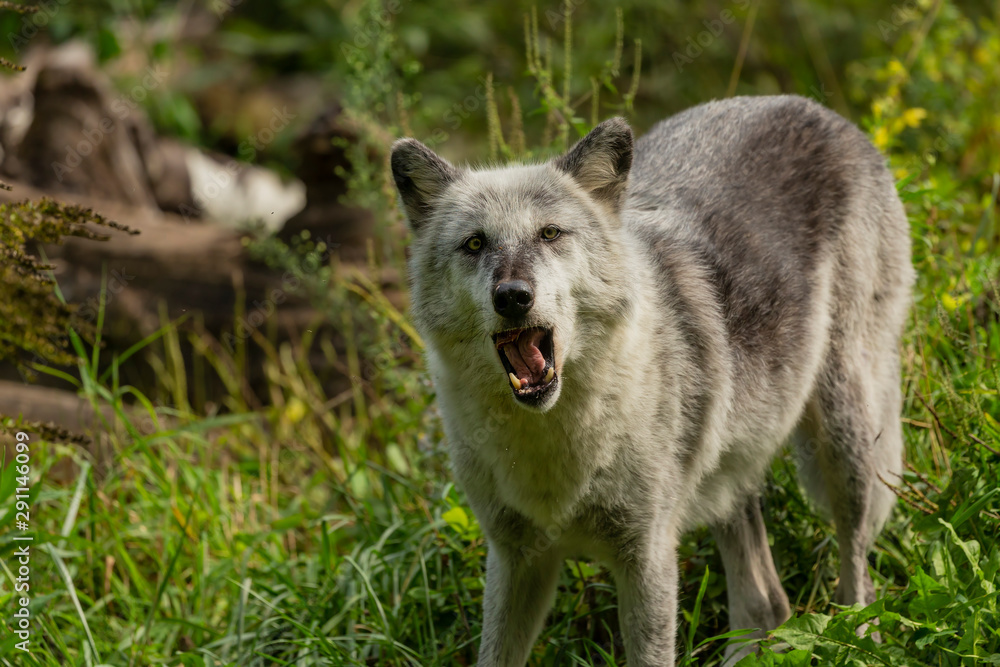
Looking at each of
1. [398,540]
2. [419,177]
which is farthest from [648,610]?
[419,177]

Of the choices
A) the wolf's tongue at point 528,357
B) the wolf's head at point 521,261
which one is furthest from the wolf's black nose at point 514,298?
the wolf's tongue at point 528,357

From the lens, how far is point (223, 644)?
3.96 metres

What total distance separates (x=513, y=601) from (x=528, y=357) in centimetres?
97

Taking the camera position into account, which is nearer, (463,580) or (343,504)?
(463,580)

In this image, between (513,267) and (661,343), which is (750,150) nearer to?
(661,343)

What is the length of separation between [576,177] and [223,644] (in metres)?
2.40

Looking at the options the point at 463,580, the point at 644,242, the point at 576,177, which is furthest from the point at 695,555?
the point at 576,177

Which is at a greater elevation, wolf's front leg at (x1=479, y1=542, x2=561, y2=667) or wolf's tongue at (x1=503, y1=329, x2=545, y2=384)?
wolf's tongue at (x1=503, y1=329, x2=545, y2=384)

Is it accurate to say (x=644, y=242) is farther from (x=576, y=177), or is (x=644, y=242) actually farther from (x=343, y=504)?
(x=343, y=504)

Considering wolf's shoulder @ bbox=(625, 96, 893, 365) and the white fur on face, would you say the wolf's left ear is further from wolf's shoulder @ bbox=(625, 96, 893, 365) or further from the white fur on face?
wolf's shoulder @ bbox=(625, 96, 893, 365)

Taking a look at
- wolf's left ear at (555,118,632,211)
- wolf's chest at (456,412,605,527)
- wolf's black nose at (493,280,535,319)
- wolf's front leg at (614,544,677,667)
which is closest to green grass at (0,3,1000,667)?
wolf's front leg at (614,544,677,667)

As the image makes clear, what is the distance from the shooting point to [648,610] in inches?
126

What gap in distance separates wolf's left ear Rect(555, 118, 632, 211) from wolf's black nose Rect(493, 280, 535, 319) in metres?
0.71

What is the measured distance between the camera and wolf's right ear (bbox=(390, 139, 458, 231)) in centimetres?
342
